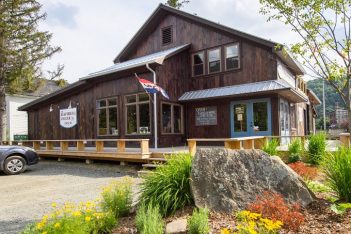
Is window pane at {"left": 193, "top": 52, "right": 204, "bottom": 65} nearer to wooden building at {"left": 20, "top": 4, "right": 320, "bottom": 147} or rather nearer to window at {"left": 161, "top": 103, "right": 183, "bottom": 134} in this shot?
wooden building at {"left": 20, "top": 4, "right": 320, "bottom": 147}

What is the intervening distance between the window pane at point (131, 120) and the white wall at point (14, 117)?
19.7 m

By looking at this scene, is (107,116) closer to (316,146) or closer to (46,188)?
(46,188)

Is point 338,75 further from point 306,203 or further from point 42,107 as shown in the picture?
point 42,107

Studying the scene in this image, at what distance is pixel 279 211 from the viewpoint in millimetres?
3775

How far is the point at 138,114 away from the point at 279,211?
35.2 ft

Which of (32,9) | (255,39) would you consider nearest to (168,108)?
(255,39)

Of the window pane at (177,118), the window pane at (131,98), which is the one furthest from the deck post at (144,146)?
the window pane at (177,118)

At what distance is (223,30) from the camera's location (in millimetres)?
14367

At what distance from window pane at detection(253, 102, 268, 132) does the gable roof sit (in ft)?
7.76

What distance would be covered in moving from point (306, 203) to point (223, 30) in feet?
37.4

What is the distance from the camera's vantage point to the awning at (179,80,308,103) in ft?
40.0

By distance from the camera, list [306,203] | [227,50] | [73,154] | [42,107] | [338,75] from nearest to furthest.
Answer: [306,203]
[338,75]
[73,154]
[227,50]
[42,107]

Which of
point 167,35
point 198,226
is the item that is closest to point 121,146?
point 167,35

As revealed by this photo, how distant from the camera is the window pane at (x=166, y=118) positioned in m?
13.8
